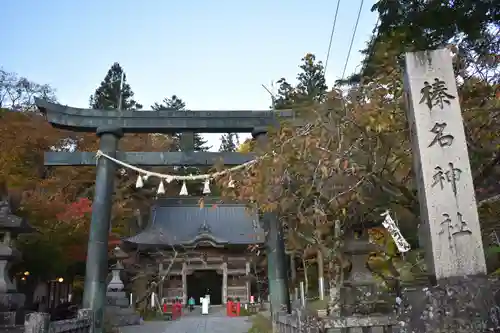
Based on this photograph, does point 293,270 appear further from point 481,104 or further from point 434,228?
point 434,228

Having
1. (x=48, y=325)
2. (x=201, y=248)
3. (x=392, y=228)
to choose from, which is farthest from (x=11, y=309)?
(x=201, y=248)

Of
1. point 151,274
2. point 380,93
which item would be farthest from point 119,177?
point 380,93

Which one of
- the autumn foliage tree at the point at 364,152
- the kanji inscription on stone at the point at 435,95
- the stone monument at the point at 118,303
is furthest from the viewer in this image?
the stone monument at the point at 118,303

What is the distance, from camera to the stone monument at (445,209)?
3.64 meters

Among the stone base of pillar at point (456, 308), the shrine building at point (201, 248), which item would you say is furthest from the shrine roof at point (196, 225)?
the stone base of pillar at point (456, 308)

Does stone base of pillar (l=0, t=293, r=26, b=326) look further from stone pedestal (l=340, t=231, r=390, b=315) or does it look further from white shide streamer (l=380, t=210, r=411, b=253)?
white shide streamer (l=380, t=210, r=411, b=253)

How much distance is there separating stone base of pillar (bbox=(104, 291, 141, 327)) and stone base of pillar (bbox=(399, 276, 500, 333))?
12.5 metres

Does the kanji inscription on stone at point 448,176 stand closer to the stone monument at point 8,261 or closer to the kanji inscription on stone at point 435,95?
the kanji inscription on stone at point 435,95

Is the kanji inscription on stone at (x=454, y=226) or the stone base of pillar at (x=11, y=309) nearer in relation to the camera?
the kanji inscription on stone at (x=454, y=226)

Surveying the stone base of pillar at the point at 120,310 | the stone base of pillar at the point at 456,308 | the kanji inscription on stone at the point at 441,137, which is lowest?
the stone base of pillar at the point at 120,310

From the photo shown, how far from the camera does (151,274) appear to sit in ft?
70.6

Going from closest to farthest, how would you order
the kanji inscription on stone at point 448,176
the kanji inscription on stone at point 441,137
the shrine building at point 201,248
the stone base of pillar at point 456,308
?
the stone base of pillar at point 456,308
the kanji inscription on stone at point 448,176
the kanji inscription on stone at point 441,137
the shrine building at point 201,248

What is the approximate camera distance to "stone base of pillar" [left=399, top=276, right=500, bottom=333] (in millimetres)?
3559

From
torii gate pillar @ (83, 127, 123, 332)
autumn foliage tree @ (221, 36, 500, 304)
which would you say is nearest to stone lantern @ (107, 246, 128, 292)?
torii gate pillar @ (83, 127, 123, 332)
